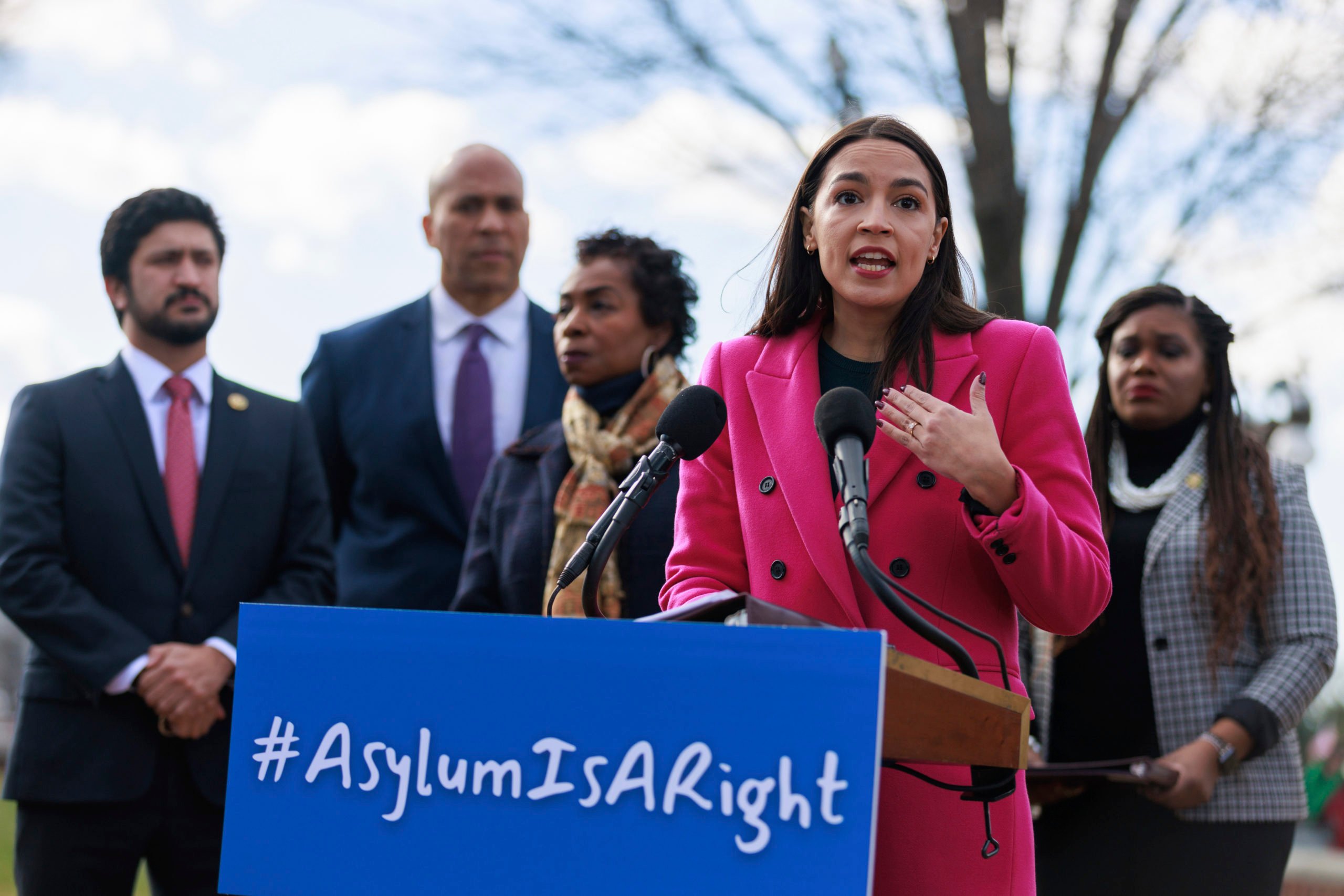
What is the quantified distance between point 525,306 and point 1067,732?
227cm

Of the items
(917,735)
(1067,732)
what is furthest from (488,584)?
(917,735)

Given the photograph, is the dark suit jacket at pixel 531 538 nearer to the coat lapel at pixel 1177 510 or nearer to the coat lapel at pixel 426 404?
the coat lapel at pixel 426 404

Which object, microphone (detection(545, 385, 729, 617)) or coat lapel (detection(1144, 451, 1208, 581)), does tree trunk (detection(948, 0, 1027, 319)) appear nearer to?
coat lapel (detection(1144, 451, 1208, 581))

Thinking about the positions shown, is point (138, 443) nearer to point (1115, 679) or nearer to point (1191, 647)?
point (1115, 679)

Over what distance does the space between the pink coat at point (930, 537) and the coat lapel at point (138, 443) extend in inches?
80.9

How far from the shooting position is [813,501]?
2.12 m

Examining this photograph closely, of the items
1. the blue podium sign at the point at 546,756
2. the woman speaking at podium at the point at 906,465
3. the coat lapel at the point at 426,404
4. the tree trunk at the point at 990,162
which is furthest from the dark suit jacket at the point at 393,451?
the tree trunk at the point at 990,162

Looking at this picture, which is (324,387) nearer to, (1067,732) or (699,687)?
(1067,732)

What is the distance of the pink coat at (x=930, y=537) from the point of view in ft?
6.48

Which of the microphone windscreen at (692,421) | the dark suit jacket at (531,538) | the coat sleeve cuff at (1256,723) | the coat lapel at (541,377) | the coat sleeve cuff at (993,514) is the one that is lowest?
the coat sleeve cuff at (1256,723)

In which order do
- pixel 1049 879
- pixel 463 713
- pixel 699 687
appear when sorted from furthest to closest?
pixel 1049 879, pixel 463 713, pixel 699 687

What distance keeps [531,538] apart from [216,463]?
100 cm

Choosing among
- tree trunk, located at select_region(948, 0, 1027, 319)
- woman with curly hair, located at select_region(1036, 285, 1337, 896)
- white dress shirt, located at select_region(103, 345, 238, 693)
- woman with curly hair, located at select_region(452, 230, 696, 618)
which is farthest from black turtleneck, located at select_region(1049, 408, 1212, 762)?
tree trunk, located at select_region(948, 0, 1027, 319)

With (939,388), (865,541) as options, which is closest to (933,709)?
(865,541)
